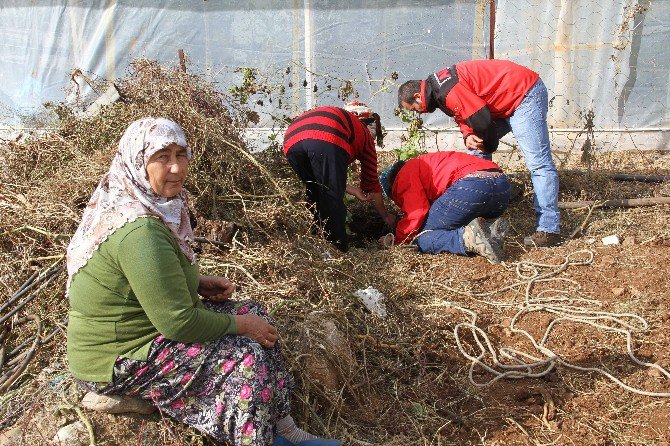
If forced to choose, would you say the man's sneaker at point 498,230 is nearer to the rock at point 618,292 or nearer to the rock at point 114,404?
the rock at point 618,292

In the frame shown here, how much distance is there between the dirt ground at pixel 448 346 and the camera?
2859 mm

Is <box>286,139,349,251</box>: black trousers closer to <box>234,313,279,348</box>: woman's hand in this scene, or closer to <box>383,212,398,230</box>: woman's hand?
<box>383,212,398,230</box>: woman's hand

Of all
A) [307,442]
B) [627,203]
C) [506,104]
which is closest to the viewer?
[307,442]

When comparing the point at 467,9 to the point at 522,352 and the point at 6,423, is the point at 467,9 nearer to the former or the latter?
the point at 522,352

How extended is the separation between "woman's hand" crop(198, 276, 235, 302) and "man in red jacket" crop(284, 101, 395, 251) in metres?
1.74

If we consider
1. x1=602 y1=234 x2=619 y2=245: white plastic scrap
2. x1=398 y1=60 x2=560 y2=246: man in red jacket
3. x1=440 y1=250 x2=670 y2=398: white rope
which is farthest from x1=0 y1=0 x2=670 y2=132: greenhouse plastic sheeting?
x1=440 y1=250 x2=670 y2=398: white rope

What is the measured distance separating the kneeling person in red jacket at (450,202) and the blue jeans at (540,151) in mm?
362

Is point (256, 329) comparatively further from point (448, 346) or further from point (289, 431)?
point (448, 346)

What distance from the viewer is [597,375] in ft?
10.7

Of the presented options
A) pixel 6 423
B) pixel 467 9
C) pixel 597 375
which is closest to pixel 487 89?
pixel 597 375

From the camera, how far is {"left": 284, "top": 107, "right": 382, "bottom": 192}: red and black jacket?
15.0ft

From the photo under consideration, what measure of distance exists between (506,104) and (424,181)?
2.96ft

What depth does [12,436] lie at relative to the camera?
2604 mm

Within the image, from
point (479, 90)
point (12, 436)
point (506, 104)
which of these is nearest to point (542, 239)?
point (506, 104)
